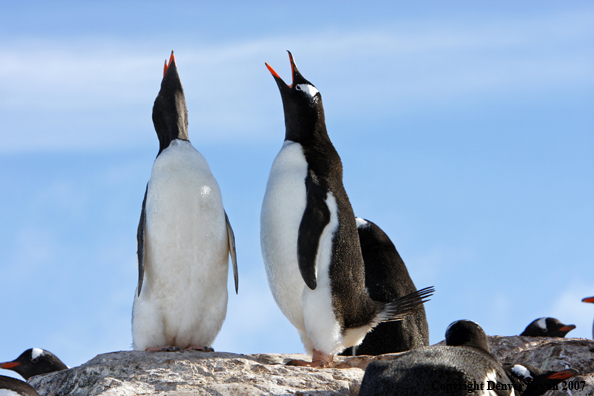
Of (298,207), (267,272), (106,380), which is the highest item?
(298,207)

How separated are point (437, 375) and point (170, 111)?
322 cm

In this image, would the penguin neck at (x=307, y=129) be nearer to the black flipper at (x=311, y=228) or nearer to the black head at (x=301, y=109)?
the black head at (x=301, y=109)

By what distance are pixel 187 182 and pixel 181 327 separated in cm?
110

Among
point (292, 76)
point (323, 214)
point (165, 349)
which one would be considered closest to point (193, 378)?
point (165, 349)

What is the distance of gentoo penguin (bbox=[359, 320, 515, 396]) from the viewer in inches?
133

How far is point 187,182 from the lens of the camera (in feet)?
16.7

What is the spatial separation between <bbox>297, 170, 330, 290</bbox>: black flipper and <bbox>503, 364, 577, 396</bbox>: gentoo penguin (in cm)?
151

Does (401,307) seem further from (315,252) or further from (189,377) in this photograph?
(189,377)

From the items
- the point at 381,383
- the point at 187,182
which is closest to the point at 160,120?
the point at 187,182

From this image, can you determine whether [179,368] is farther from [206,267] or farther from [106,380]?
[206,267]

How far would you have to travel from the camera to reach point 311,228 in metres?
4.87

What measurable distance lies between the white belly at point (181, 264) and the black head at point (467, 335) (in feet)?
5.63

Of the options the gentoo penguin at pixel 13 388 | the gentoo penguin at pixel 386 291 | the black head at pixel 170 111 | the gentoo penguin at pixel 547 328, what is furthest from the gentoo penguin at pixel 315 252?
the gentoo penguin at pixel 547 328

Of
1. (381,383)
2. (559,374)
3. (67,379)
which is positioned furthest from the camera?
(67,379)
